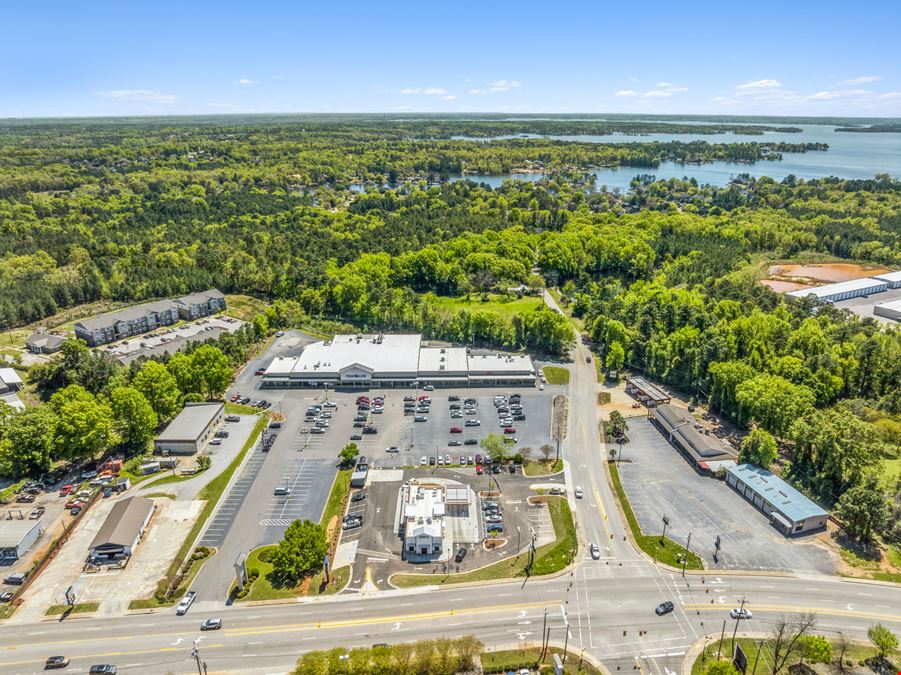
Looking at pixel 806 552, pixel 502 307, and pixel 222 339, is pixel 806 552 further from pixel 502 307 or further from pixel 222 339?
pixel 222 339

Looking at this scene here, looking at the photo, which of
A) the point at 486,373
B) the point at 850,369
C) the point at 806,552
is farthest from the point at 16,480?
the point at 850,369

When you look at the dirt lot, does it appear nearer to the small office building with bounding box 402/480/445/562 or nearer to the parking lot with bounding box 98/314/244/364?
the small office building with bounding box 402/480/445/562

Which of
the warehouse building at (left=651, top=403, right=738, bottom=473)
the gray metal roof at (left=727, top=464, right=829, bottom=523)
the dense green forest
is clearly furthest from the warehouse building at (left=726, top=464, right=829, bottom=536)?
the dense green forest

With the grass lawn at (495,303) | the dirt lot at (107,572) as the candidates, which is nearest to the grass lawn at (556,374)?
the grass lawn at (495,303)

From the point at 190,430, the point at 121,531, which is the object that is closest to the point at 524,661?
the point at 121,531

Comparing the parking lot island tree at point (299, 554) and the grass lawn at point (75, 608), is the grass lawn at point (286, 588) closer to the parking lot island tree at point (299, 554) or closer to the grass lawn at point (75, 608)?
the parking lot island tree at point (299, 554)
